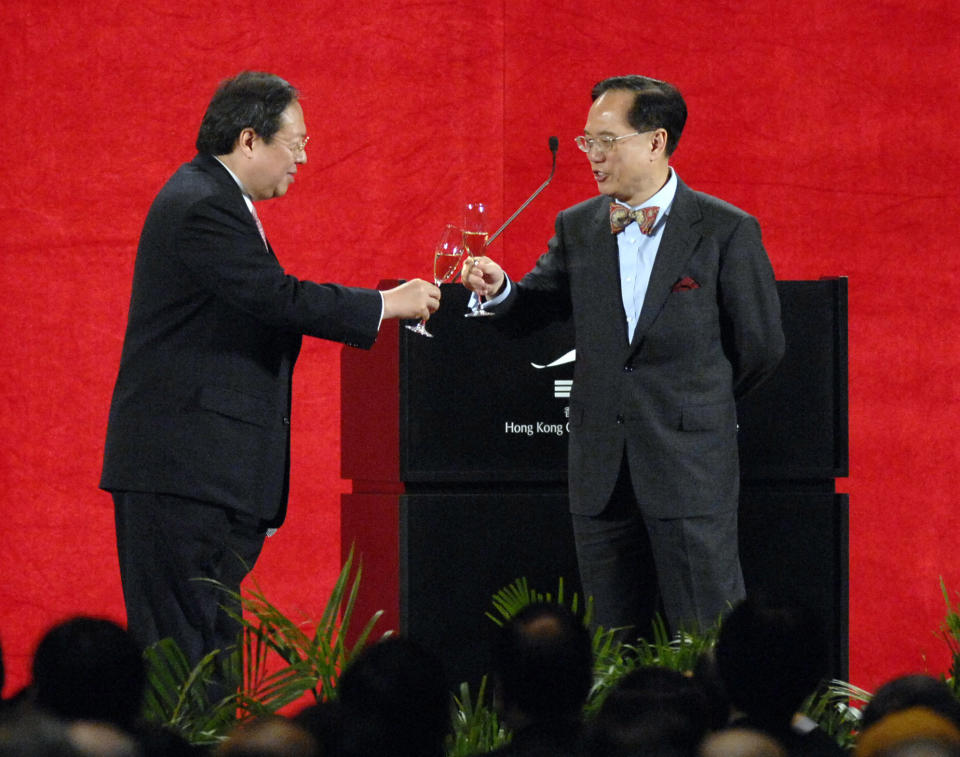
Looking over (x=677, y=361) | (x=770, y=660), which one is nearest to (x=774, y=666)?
(x=770, y=660)

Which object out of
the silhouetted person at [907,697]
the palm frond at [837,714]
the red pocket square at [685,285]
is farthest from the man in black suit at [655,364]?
the silhouetted person at [907,697]

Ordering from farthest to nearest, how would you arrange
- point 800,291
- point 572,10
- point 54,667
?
1. point 572,10
2. point 800,291
3. point 54,667

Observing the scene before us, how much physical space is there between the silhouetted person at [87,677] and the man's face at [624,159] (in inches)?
72.0

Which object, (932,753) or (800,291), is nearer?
(932,753)

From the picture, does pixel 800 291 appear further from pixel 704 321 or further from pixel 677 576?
pixel 677 576

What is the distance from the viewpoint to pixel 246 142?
3.01m

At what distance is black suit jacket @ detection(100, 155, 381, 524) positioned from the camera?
9.41 ft

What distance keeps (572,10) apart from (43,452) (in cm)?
228

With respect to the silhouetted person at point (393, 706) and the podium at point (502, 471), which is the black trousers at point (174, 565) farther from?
the silhouetted person at point (393, 706)

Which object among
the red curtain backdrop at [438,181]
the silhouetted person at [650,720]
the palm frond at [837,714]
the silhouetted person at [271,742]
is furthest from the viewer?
the red curtain backdrop at [438,181]

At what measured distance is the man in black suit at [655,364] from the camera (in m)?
3.02

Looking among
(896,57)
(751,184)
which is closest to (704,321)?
(751,184)

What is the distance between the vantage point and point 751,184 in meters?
5.16

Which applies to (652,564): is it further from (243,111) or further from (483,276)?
(243,111)
